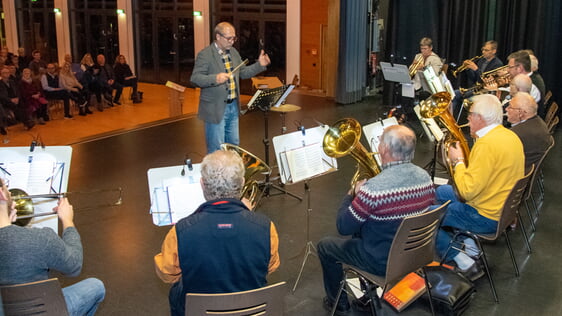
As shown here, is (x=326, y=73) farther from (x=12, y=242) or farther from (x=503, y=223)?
(x=12, y=242)

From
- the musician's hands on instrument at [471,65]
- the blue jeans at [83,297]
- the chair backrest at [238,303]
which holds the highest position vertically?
the musician's hands on instrument at [471,65]

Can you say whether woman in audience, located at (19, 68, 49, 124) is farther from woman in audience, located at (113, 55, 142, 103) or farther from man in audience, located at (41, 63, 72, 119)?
woman in audience, located at (113, 55, 142, 103)

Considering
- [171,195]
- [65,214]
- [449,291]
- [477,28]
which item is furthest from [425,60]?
[65,214]

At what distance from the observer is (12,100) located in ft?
33.7

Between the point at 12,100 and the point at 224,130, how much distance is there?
20.0 feet

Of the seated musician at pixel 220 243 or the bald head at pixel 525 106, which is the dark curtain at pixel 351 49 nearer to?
the bald head at pixel 525 106

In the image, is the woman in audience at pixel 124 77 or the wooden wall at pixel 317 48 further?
the woman in audience at pixel 124 77

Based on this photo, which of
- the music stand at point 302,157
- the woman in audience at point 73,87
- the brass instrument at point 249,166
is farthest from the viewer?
the woman in audience at point 73,87

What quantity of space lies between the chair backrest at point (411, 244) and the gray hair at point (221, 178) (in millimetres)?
963

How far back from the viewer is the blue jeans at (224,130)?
581 centimetres

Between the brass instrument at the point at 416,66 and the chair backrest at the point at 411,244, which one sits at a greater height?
the brass instrument at the point at 416,66

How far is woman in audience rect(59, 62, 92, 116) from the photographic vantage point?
11344mm

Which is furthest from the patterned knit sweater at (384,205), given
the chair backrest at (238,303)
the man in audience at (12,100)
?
the man in audience at (12,100)

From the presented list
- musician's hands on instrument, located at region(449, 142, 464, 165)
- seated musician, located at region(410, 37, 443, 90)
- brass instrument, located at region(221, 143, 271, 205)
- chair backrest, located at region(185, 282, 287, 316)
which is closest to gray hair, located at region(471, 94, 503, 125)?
musician's hands on instrument, located at region(449, 142, 464, 165)
